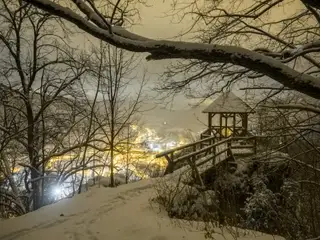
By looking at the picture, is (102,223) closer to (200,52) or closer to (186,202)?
(186,202)

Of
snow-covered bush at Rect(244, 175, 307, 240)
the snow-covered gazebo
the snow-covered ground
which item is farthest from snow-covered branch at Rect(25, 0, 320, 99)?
the snow-covered gazebo

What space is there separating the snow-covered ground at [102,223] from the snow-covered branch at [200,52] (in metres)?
3.24

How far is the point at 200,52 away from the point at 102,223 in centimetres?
461

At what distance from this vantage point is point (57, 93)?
12375 mm

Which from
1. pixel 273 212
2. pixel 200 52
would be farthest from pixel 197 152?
pixel 200 52

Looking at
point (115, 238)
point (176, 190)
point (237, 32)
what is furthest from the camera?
point (176, 190)

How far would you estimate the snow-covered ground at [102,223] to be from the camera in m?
5.54

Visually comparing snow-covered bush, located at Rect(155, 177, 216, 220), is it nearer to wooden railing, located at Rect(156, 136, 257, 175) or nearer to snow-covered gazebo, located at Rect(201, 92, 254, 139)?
wooden railing, located at Rect(156, 136, 257, 175)

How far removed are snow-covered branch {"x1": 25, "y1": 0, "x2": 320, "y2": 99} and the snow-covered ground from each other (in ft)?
10.6

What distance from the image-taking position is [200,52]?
2871 mm

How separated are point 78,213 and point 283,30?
18.4ft

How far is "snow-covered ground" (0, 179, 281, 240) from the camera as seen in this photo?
554cm

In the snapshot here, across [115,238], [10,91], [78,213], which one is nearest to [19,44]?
[10,91]

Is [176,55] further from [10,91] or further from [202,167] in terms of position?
[10,91]
